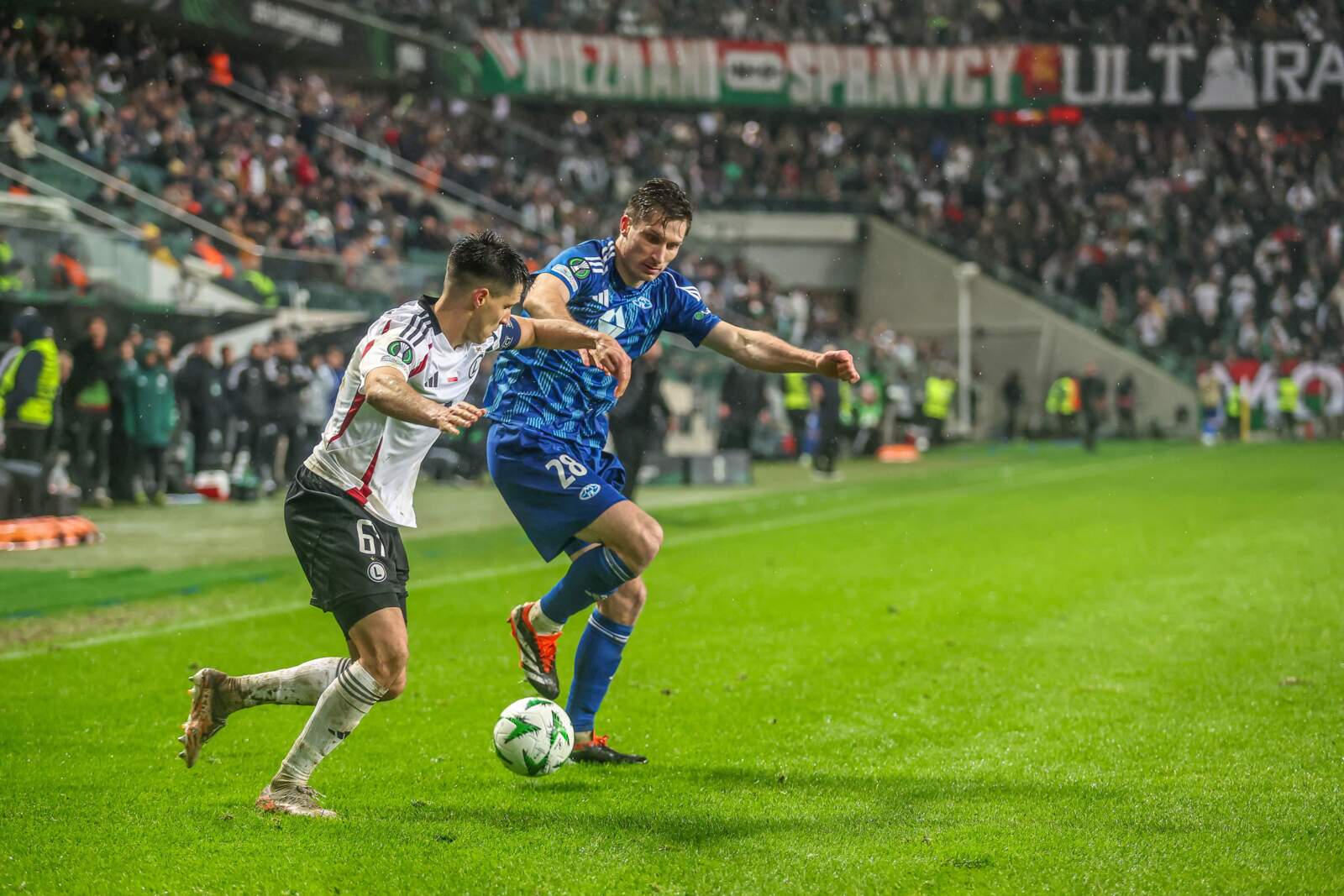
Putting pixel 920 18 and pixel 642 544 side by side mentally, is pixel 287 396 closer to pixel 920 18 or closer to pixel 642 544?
pixel 642 544

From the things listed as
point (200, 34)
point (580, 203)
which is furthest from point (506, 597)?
point (580, 203)

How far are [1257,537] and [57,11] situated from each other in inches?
896

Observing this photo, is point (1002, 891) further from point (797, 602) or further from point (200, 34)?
point (200, 34)

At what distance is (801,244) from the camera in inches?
1649

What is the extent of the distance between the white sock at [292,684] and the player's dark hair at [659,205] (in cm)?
219

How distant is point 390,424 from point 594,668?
1.54 meters

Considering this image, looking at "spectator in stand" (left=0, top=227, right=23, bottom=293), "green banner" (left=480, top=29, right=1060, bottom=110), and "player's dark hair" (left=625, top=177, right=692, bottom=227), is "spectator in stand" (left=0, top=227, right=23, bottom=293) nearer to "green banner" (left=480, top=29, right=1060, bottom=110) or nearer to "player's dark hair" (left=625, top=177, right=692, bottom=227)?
"player's dark hair" (left=625, top=177, right=692, bottom=227)

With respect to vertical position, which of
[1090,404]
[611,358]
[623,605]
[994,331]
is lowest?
[1090,404]

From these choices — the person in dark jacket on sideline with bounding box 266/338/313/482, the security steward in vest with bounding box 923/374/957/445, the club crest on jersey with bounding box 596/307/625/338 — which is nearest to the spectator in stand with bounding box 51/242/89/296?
the person in dark jacket on sideline with bounding box 266/338/313/482

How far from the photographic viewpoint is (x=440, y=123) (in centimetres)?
3641

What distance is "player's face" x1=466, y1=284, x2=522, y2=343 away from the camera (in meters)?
5.22

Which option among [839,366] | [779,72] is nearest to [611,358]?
[839,366]

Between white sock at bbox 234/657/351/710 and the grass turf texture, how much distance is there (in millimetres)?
394

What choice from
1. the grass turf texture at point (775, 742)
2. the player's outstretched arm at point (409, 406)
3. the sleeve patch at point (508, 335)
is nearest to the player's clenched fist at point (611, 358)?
the sleeve patch at point (508, 335)
